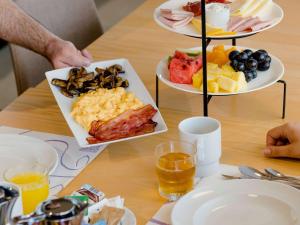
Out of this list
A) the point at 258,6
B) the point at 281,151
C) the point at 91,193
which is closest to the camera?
the point at 91,193

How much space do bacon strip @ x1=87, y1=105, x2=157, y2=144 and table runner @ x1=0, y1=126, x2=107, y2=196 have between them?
0.05 metres

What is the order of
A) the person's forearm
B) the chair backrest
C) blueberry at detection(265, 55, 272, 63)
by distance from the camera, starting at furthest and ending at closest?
1. the chair backrest
2. the person's forearm
3. blueberry at detection(265, 55, 272, 63)

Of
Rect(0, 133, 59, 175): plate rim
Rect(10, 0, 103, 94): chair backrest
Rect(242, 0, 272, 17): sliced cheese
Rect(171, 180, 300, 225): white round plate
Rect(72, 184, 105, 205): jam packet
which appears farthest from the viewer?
Rect(10, 0, 103, 94): chair backrest

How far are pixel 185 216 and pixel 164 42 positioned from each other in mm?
1029

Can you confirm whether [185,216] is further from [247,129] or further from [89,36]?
[89,36]

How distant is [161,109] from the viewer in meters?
1.77

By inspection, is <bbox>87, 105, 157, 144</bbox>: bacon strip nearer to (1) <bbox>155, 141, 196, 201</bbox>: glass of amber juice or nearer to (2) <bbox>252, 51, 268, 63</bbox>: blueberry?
(1) <bbox>155, 141, 196, 201</bbox>: glass of amber juice

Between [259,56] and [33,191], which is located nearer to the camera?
[33,191]

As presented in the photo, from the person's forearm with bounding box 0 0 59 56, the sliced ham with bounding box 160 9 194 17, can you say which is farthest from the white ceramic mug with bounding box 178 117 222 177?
the person's forearm with bounding box 0 0 59 56

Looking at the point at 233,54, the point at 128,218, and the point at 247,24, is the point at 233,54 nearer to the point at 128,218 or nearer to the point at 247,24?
the point at 247,24

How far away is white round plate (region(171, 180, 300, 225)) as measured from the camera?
4.08 ft

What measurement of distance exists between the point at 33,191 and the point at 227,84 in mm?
555

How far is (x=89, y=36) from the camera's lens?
246 cm

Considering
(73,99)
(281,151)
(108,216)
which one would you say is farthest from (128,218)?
(73,99)
